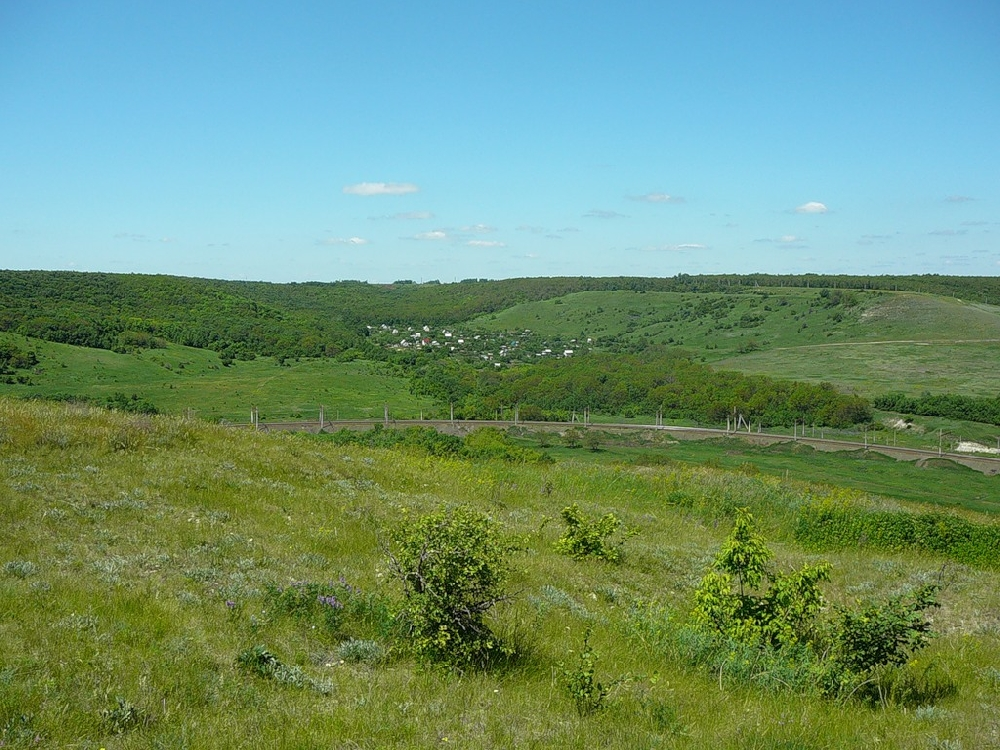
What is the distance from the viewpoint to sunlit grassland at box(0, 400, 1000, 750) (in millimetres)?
4926

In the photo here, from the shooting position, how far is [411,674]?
6.01 metres

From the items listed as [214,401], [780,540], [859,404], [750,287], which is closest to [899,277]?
[750,287]

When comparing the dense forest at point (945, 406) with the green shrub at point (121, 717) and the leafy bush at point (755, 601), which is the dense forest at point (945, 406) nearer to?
the leafy bush at point (755, 601)

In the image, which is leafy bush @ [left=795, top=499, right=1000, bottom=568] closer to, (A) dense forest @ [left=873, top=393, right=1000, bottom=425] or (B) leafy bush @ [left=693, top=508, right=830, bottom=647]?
(B) leafy bush @ [left=693, top=508, right=830, bottom=647]

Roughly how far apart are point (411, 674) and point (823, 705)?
3.43 m

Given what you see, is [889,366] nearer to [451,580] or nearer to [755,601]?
[755,601]

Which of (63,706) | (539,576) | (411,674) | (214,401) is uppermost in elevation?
(63,706)

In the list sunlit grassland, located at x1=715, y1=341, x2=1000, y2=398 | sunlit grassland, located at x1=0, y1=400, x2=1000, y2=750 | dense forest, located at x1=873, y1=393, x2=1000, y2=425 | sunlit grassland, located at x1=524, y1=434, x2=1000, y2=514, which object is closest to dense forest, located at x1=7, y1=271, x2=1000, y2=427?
dense forest, located at x1=873, y1=393, x2=1000, y2=425

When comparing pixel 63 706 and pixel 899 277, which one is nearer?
pixel 63 706

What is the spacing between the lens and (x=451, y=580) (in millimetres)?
6219

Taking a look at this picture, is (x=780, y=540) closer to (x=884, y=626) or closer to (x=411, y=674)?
(x=884, y=626)

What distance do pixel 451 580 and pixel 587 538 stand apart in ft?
21.6

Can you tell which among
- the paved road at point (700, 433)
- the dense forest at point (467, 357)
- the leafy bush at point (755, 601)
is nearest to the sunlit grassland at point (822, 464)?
the paved road at point (700, 433)

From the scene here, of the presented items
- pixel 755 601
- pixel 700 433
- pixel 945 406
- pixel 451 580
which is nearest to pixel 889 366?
pixel 945 406
